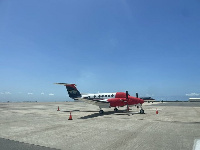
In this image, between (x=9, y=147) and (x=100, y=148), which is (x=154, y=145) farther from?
(x=9, y=147)

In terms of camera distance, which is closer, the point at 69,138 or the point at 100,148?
the point at 100,148

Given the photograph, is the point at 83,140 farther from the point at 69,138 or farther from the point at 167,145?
the point at 167,145

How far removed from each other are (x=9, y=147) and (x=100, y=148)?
4.97 meters

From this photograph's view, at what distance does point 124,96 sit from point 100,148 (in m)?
19.5

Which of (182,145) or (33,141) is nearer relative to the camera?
(182,145)

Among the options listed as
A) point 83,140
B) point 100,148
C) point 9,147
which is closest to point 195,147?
point 100,148

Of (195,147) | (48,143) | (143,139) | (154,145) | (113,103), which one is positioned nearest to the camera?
(195,147)

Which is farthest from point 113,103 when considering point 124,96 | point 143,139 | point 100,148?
point 100,148

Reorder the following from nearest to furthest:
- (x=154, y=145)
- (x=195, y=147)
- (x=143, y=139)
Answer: (x=195, y=147) → (x=154, y=145) → (x=143, y=139)

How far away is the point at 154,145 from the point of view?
29.0 ft

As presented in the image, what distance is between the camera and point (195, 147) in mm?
8305

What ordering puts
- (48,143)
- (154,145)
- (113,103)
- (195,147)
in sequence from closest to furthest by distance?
(195,147)
(154,145)
(48,143)
(113,103)

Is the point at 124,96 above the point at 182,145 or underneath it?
above

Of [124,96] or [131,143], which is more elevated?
[124,96]
